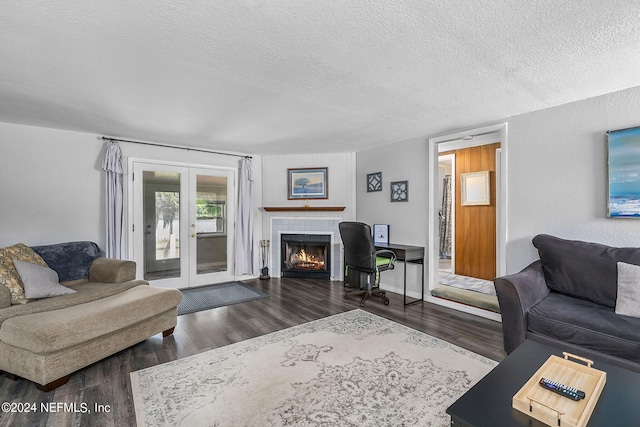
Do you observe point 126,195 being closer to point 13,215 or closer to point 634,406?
point 13,215

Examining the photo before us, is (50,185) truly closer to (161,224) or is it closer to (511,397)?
(161,224)

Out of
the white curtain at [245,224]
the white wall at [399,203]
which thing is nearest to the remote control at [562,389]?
the white wall at [399,203]

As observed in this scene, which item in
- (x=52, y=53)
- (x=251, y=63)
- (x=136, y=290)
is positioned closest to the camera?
(x=52, y=53)

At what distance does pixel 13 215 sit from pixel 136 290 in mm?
2043

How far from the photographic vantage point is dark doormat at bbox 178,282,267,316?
375cm

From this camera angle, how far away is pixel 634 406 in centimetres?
123

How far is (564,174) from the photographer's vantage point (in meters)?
2.83

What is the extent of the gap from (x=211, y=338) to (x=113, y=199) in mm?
2499

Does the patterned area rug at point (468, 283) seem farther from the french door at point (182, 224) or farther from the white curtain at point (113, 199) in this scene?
the white curtain at point (113, 199)

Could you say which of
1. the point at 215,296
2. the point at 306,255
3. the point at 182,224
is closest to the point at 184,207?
the point at 182,224

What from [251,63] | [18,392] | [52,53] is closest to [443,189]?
[251,63]

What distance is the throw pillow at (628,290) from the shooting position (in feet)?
6.94

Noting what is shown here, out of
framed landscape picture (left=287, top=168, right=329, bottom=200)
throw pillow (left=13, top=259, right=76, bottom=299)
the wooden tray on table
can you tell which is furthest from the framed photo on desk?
throw pillow (left=13, top=259, right=76, bottom=299)

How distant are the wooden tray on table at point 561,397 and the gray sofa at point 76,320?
275 cm
